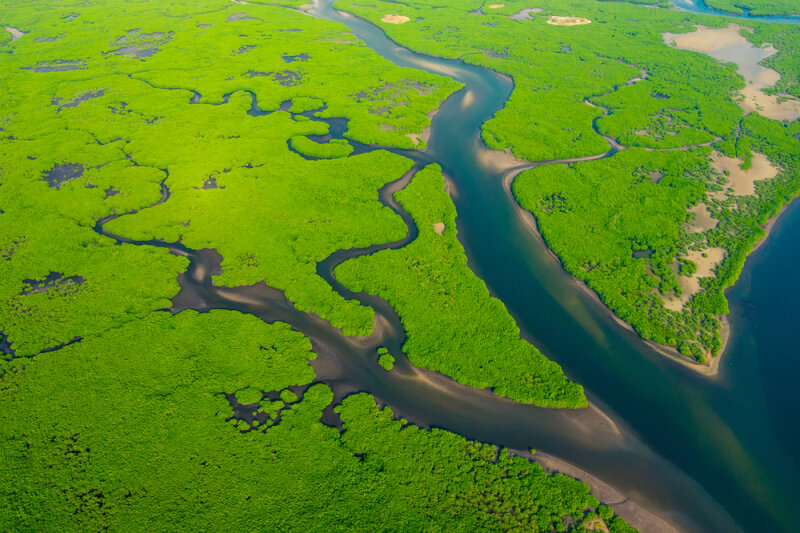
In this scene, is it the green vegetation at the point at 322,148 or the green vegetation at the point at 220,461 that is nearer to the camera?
the green vegetation at the point at 220,461

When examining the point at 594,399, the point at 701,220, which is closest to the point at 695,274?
the point at 701,220

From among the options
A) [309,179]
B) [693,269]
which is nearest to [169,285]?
[309,179]

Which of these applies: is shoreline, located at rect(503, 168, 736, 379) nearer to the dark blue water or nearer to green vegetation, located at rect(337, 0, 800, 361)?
green vegetation, located at rect(337, 0, 800, 361)

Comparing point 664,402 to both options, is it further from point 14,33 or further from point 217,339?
point 14,33

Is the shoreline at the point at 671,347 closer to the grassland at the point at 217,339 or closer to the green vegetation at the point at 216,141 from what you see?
the grassland at the point at 217,339

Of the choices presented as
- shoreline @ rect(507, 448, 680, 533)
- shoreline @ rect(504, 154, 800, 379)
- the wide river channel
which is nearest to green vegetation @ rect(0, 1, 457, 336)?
the wide river channel

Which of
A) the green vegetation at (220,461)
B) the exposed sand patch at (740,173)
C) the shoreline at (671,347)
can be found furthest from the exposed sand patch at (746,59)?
the green vegetation at (220,461)
